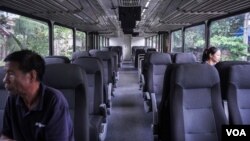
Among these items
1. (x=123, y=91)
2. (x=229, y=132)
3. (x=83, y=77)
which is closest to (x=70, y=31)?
(x=123, y=91)

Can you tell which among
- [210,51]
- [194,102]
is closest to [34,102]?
[194,102]

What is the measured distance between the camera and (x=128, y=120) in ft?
20.1

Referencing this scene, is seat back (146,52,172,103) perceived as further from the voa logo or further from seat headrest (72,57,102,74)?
the voa logo

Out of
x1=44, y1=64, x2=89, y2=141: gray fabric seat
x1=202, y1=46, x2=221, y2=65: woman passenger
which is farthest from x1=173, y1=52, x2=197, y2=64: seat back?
x1=44, y1=64, x2=89, y2=141: gray fabric seat

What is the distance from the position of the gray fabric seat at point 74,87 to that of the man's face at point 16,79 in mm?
981

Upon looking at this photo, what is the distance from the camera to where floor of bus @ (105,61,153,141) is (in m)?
5.11

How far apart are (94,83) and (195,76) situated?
68.0 inches

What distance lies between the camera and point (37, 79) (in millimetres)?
1901

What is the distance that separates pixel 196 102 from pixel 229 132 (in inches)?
23.2

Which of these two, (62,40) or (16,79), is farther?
(62,40)

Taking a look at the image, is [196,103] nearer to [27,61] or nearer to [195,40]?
[27,61]

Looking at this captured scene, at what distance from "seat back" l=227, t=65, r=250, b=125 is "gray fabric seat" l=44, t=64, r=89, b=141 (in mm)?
1374

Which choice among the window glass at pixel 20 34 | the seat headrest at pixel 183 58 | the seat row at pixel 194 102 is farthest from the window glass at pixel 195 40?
the seat row at pixel 194 102

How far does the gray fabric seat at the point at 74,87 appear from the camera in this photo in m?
2.85
